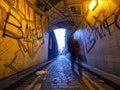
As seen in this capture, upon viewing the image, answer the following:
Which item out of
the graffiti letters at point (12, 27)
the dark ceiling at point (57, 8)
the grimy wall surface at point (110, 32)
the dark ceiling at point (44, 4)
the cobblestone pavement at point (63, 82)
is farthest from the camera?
the dark ceiling at point (57, 8)

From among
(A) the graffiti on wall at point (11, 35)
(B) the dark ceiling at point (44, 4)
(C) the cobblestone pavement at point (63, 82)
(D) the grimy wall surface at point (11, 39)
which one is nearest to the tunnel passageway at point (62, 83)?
(C) the cobblestone pavement at point (63, 82)

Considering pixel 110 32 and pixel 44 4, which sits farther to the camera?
pixel 44 4

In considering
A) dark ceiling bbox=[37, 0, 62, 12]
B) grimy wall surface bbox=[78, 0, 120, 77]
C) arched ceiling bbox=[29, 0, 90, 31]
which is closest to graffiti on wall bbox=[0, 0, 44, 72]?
arched ceiling bbox=[29, 0, 90, 31]

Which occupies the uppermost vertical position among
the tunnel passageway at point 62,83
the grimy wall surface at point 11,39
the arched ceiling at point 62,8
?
the arched ceiling at point 62,8

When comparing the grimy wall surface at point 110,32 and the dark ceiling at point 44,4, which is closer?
the grimy wall surface at point 110,32

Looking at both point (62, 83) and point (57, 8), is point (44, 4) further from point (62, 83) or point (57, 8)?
point (62, 83)

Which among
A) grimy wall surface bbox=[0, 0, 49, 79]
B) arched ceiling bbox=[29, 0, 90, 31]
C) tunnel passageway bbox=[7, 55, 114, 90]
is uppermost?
arched ceiling bbox=[29, 0, 90, 31]

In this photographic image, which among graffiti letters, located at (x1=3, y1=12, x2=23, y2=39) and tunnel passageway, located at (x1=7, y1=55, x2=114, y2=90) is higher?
graffiti letters, located at (x1=3, y1=12, x2=23, y2=39)

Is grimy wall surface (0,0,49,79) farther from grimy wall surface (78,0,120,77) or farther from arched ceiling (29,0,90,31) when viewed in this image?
grimy wall surface (78,0,120,77)

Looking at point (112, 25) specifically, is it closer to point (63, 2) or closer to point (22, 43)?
point (22, 43)

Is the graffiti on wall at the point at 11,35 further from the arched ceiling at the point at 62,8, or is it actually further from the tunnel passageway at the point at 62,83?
the arched ceiling at the point at 62,8

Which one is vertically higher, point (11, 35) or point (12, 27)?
point (12, 27)

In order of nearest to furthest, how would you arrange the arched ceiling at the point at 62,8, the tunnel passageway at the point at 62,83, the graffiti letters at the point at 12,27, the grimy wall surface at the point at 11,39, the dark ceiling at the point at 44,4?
the tunnel passageway at the point at 62,83, the grimy wall surface at the point at 11,39, the graffiti letters at the point at 12,27, the arched ceiling at the point at 62,8, the dark ceiling at the point at 44,4

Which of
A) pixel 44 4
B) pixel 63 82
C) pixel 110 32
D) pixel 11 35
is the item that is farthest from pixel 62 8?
pixel 63 82
